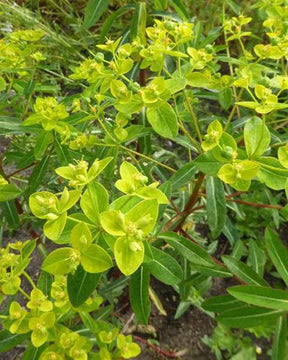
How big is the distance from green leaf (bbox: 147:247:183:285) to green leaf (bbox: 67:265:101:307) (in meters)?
0.16

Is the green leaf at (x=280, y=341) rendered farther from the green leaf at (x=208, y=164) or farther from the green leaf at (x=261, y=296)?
the green leaf at (x=208, y=164)

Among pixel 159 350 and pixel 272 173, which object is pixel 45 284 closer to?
pixel 272 173

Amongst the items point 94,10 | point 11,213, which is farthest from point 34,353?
point 94,10

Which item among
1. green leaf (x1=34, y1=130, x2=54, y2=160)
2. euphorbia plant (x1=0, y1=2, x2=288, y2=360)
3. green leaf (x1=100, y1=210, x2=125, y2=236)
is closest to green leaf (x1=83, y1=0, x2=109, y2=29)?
euphorbia plant (x1=0, y1=2, x2=288, y2=360)

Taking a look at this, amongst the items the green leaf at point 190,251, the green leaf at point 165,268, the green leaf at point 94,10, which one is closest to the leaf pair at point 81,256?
the green leaf at point 165,268

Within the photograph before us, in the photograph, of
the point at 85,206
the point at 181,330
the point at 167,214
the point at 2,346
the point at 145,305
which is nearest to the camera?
the point at 85,206

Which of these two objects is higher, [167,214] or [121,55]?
[121,55]

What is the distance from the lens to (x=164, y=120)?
38.9 inches

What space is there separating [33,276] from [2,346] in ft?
2.86

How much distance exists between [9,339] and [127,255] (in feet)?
2.36

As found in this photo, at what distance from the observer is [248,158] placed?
934mm

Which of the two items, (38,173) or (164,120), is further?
(38,173)

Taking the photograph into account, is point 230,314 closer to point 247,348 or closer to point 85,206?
point 85,206

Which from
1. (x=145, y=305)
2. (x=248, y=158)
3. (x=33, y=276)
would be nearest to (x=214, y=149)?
(x=248, y=158)
